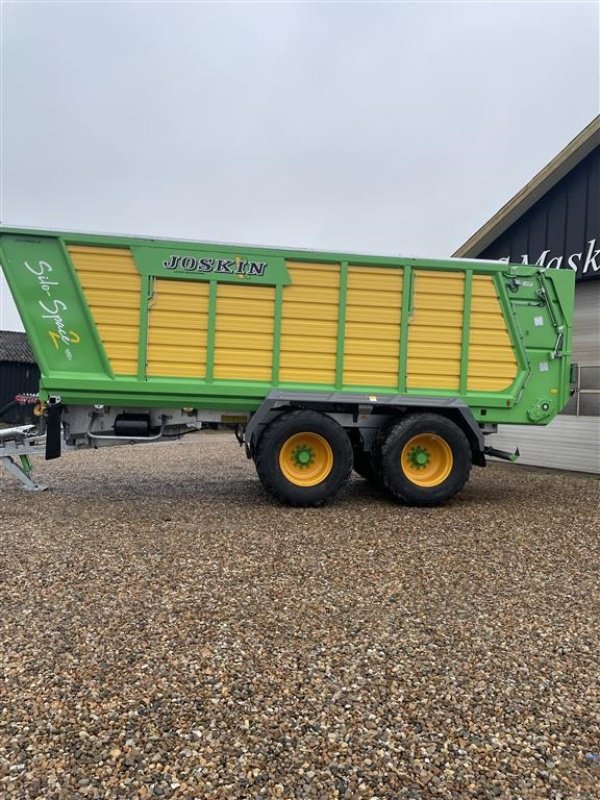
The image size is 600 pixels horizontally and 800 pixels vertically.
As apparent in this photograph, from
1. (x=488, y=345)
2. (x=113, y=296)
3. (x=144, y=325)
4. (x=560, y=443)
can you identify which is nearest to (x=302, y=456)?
(x=144, y=325)

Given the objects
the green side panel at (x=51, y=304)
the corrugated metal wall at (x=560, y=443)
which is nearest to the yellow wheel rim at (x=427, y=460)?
the corrugated metal wall at (x=560, y=443)

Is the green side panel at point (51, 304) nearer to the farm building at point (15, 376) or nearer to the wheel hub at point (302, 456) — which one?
the wheel hub at point (302, 456)

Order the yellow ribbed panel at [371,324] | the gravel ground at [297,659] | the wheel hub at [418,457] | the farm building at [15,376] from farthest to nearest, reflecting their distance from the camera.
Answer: the farm building at [15,376] < the wheel hub at [418,457] < the yellow ribbed panel at [371,324] < the gravel ground at [297,659]

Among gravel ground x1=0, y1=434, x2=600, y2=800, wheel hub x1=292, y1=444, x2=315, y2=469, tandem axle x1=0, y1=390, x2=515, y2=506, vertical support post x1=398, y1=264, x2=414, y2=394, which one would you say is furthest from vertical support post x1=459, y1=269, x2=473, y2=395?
wheel hub x1=292, y1=444, x2=315, y2=469

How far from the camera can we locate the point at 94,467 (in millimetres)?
9953

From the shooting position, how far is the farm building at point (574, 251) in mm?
9422

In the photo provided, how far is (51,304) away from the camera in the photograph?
21.3ft

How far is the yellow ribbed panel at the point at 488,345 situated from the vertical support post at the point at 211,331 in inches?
119

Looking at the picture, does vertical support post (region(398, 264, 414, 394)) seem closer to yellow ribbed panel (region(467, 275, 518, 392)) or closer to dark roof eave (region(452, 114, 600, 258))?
yellow ribbed panel (region(467, 275, 518, 392))

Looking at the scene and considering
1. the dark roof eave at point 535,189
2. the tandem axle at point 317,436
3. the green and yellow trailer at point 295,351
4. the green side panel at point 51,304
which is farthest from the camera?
the dark roof eave at point 535,189

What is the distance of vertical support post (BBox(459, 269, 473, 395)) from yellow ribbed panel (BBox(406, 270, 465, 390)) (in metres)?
0.05

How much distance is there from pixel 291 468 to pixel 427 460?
164 centimetres

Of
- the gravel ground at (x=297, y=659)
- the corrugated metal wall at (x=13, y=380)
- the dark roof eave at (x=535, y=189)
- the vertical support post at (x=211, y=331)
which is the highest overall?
the dark roof eave at (x=535, y=189)

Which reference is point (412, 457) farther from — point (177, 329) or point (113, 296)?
point (113, 296)
